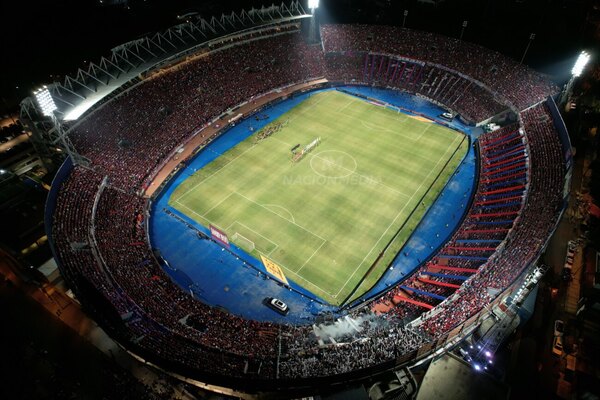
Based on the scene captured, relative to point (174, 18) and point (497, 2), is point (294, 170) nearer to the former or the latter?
point (174, 18)

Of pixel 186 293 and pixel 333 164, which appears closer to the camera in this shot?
pixel 186 293

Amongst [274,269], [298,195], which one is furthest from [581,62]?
[274,269]

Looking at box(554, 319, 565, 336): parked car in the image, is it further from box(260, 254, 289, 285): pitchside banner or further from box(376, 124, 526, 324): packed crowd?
box(260, 254, 289, 285): pitchside banner

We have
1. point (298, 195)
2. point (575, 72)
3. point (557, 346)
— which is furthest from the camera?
point (575, 72)

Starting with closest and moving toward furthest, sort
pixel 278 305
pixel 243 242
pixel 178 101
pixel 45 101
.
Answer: pixel 278 305
pixel 45 101
pixel 243 242
pixel 178 101

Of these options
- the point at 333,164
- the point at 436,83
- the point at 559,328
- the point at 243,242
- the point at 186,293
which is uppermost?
the point at 436,83

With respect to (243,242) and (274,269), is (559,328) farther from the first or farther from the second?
(243,242)

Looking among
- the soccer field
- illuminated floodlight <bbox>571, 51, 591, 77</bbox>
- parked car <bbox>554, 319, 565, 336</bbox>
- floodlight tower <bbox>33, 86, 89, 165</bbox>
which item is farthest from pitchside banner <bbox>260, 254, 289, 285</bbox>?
illuminated floodlight <bbox>571, 51, 591, 77</bbox>
